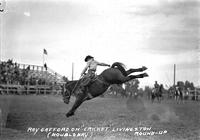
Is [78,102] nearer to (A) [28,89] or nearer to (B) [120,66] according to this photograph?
(B) [120,66]

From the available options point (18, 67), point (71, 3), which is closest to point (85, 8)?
point (71, 3)

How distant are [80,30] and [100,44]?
2.09 ft

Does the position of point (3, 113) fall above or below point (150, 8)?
below

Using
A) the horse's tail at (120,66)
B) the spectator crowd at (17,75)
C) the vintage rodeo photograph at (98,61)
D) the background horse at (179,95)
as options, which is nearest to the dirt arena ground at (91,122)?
the vintage rodeo photograph at (98,61)

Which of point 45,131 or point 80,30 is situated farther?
point 80,30

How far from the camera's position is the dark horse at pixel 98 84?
8873mm

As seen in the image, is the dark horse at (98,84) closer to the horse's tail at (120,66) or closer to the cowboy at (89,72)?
the horse's tail at (120,66)

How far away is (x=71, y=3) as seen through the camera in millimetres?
9461

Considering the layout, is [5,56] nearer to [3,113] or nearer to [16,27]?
[16,27]

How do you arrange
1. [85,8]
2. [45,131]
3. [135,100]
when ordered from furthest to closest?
[135,100] < [85,8] < [45,131]

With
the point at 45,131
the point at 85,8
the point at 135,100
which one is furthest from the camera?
the point at 135,100

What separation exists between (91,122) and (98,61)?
151 cm

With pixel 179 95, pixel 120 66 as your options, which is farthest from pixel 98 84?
pixel 179 95

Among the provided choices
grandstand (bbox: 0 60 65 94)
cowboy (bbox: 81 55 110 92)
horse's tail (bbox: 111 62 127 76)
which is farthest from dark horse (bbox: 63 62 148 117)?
grandstand (bbox: 0 60 65 94)
